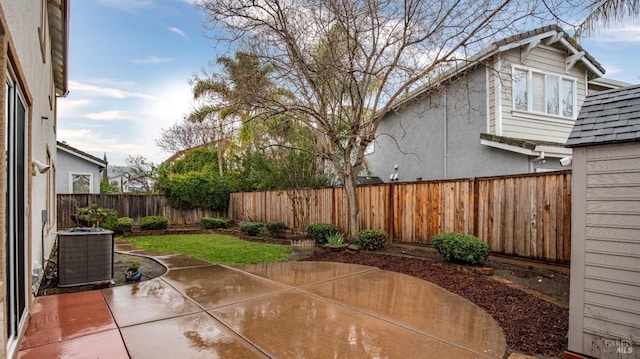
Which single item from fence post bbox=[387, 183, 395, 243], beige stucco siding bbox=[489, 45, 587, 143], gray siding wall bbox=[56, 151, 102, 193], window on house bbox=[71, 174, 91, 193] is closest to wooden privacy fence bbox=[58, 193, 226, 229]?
gray siding wall bbox=[56, 151, 102, 193]

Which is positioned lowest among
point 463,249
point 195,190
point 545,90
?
point 463,249

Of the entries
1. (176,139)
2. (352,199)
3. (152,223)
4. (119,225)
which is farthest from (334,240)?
(176,139)

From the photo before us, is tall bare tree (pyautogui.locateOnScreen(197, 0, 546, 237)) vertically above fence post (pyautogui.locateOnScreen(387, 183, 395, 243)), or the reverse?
tall bare tree (pyautogui.locateOnScreen(197, 0, 546, 237))

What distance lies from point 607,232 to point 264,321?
346 centimetres

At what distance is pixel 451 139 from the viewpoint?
1160cm

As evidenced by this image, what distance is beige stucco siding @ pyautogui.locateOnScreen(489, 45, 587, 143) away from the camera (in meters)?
10.1

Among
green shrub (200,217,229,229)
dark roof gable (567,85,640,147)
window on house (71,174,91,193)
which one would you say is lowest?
green shrub (200,217,229,229)

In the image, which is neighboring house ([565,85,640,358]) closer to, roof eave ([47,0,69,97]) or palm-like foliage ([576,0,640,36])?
palm-like foliage ([576,0,640,36])

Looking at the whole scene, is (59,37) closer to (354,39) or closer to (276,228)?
(354,39)

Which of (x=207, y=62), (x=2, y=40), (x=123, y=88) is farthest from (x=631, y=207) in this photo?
(x=123, y=88)

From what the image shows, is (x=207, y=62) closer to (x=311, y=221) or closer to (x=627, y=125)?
(x=311, y=221)

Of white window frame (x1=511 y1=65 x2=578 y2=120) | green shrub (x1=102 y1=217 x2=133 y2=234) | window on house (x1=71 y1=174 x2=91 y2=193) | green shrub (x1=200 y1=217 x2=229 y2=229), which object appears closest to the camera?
white window frame (x1=511 y1=65 x2=578 y2=120)

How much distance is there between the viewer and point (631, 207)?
9.00ft

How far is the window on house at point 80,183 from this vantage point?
52.5 feet
